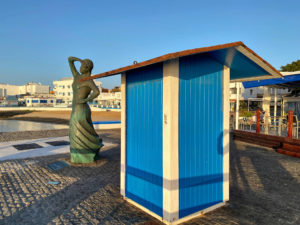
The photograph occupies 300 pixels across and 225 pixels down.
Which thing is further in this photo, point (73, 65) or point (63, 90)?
point (63, 90)

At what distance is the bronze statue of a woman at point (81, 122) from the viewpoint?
21.7ft

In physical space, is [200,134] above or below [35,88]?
below

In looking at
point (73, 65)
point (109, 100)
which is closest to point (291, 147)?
point (73, 65)

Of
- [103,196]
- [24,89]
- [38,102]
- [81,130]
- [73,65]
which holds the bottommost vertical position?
[103,196]

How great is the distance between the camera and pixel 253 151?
8984 millimetres

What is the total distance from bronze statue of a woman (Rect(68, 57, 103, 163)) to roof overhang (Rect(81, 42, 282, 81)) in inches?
117

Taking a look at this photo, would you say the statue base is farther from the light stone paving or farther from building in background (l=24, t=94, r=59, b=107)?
building in background (l=24, t=94, r=59, b=107)

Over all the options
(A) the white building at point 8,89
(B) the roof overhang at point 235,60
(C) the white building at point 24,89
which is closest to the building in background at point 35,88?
(C) the white building at point 24,89

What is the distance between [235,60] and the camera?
11.6ft

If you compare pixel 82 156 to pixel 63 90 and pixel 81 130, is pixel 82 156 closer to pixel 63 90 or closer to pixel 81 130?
pixel 81 130

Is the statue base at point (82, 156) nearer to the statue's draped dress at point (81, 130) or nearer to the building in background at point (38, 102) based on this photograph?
the statue's draped dress at point (81, 130)

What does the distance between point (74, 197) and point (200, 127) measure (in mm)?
2798

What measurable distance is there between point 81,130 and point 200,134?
4.22 meters

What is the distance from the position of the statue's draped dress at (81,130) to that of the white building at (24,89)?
382 ft
